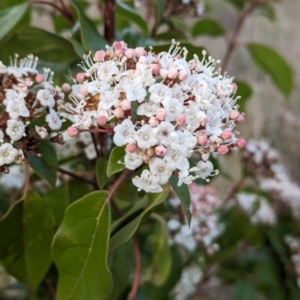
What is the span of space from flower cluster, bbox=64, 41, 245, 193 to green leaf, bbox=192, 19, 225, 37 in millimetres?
718

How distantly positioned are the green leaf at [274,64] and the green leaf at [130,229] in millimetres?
608

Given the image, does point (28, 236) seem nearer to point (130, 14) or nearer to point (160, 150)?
point (160, 150)

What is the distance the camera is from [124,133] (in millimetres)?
454

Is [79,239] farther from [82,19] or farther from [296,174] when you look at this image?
[296,174]

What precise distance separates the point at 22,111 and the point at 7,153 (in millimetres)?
47

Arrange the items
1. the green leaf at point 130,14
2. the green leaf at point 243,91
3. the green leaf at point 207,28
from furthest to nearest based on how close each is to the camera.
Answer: the green leaf at point 207,28 < the green leaf at point 243,91 < the green leaf at point 130,14

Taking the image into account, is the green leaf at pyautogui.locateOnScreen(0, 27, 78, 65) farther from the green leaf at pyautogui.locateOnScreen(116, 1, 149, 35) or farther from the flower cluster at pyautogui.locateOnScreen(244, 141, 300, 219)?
the flower cluster at pyautogui.locateOnScreen(244, 141, 300, 219)

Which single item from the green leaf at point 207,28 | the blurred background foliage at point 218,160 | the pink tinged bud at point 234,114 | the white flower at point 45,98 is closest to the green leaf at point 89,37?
the blurred background foliage at point 218,160

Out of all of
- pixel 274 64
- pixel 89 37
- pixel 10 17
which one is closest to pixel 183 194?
pixel 89 37

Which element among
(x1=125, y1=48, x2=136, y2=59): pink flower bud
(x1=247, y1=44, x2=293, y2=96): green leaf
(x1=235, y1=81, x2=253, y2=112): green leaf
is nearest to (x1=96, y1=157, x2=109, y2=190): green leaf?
(x1=125, y1=48, x2=136, y2=59): pink flower bud

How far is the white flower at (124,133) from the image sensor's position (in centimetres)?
44

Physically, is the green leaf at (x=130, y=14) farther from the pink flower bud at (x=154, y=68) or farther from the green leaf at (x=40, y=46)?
the pink flower bud at (x=154, y=68)

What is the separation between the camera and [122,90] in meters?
0.47

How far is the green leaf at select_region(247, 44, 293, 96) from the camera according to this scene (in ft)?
3.51
